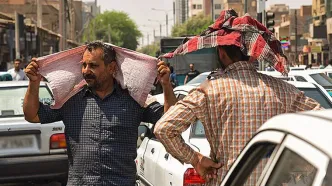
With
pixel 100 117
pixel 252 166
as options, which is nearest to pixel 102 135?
pixel 100 117

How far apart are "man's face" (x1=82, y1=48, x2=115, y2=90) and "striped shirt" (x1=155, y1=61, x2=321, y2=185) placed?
32.7 inches

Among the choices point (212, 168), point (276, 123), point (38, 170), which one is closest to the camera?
point (276, 123)

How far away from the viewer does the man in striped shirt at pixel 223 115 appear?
3906 mm

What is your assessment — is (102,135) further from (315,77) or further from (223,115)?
Result: (315,77)

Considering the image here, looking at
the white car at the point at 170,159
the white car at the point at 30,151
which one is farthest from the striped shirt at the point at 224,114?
the white car at the point at 30,151

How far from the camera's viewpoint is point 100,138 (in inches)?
180

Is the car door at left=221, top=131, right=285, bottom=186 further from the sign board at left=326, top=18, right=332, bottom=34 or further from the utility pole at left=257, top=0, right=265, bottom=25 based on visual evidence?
the sign board at left=326, top=18, right=332, bottom=34

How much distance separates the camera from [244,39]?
13.4 ft

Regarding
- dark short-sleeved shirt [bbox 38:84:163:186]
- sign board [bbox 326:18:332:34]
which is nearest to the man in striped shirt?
dark short-sleeved shirt [bbox 38:84:163:186]

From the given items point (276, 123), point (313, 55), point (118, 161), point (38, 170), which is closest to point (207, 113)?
point (118, 161)

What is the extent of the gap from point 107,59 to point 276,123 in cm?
229

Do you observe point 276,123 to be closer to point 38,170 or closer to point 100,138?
point 100,138

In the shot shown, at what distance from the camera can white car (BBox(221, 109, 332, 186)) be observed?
2.09m

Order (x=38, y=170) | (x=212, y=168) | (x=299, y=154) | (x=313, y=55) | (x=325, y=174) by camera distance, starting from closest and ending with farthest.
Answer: (x=325, y=174)
(x=299, y=154)
(x=212, y=168)
(x=38, y=170)
(x=313, y=55)
